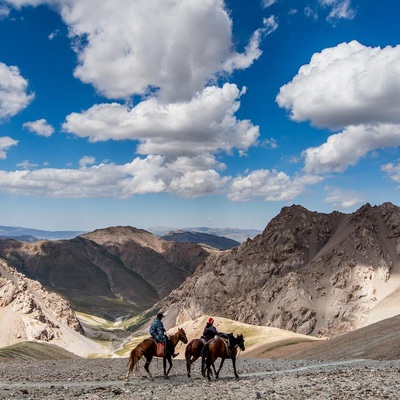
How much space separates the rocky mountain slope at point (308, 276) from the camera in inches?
5034

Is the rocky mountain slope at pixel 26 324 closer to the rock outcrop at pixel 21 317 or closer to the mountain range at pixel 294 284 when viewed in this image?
the rock outcrop at pixel 21 317

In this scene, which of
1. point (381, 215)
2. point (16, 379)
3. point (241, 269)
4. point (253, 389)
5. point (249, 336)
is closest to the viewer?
point (253, 389)

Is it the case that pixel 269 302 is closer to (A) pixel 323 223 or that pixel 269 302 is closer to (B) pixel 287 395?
(A) pixel 323 223

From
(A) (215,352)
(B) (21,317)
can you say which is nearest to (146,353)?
(A) (215,352)

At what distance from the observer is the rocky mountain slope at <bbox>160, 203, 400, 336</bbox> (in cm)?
12788

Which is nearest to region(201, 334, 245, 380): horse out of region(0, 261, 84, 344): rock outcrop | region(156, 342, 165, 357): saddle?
region(156, 342, 165, 357): saddle

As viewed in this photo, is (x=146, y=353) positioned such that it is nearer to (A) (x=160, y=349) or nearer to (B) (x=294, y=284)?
(A) (x=160, y=349)

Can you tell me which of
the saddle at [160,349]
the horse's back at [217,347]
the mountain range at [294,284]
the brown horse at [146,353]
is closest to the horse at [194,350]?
the horse's back at [217,347]

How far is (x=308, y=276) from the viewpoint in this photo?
471ft

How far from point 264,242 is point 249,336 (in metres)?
93.8

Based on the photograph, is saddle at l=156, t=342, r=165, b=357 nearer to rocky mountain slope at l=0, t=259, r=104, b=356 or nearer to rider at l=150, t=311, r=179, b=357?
rider at l=150, t=311, r=179, b=357

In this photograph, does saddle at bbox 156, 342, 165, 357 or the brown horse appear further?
saddle at bbox 156, 342, 165, 357

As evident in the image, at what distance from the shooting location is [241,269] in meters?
169

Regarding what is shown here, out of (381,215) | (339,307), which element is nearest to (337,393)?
(339,307)
